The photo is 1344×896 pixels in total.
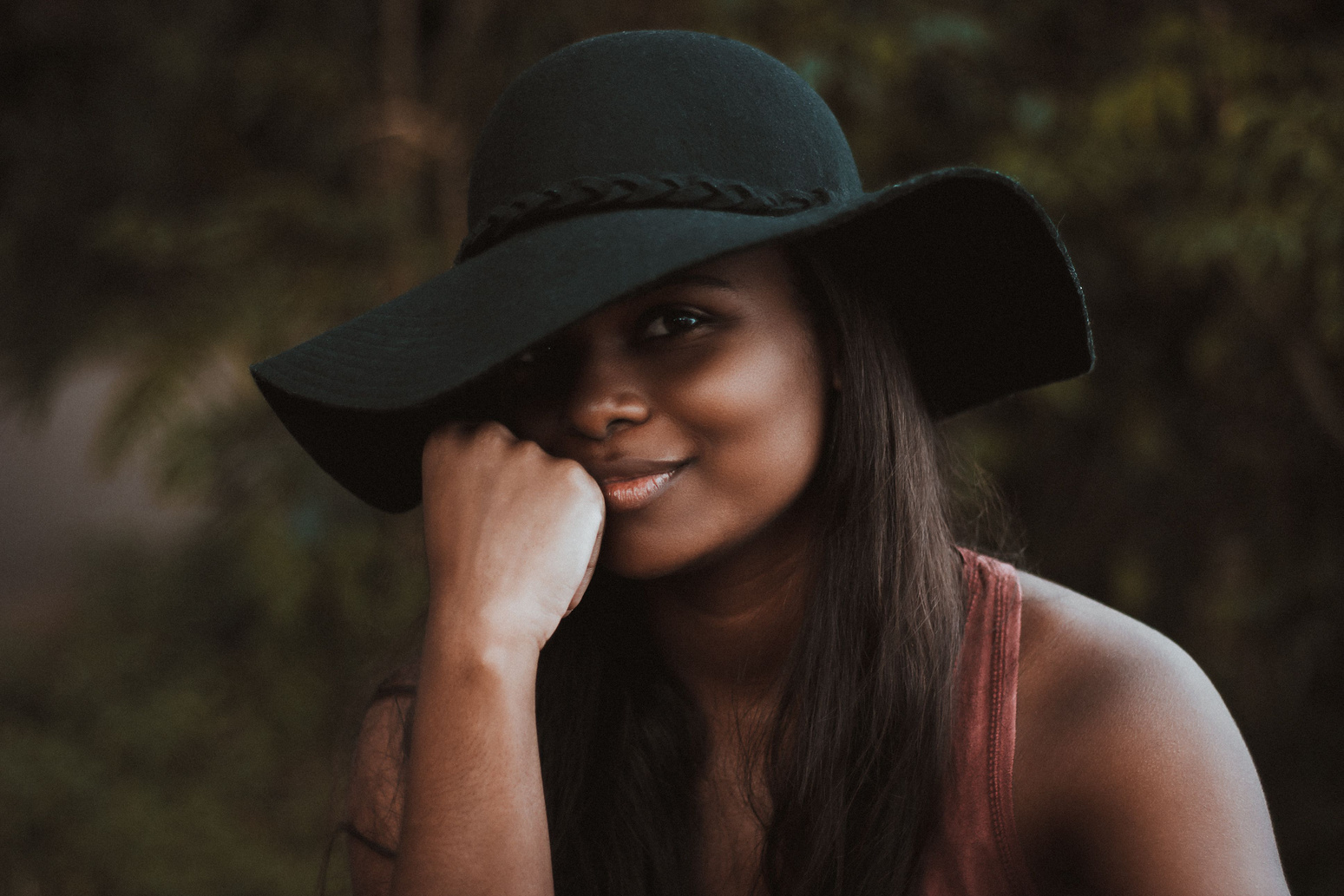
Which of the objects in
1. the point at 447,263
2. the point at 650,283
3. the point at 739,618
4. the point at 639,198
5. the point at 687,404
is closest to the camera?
the point at 650,283

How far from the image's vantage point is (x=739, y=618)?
181 cm

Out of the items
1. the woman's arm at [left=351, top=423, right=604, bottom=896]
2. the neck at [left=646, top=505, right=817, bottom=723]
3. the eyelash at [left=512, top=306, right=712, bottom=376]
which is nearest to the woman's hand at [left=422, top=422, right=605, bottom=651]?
the woman's arm at [left=351, top=423, right=604, bottom=896]

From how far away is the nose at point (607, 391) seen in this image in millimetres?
1491

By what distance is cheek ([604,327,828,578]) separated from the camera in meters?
1.49

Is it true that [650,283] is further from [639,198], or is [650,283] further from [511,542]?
[511,542]

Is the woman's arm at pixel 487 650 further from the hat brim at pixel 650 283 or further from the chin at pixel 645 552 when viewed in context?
the hat brim at pixel 650 283

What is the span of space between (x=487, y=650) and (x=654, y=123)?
683mm

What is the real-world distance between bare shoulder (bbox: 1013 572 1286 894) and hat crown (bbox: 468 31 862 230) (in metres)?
0.71

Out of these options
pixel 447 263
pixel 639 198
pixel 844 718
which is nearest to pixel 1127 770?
pixel 844 718

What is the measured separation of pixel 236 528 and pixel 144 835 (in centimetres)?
132

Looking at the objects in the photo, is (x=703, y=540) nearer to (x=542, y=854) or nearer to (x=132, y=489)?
(x=542, y=854)

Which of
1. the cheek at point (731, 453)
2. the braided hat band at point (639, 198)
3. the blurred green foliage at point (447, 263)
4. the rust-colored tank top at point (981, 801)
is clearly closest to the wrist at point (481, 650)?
the cheek at point (731, 453)

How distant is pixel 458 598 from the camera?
1.48 m

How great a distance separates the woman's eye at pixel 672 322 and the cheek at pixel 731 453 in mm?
57
